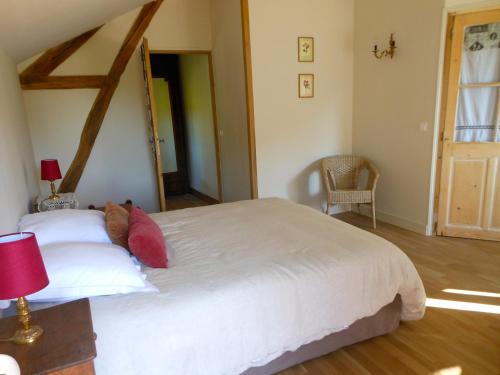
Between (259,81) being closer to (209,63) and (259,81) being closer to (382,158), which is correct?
(209,63)

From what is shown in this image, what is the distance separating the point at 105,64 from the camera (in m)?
4.26

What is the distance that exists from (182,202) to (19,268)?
4.64m

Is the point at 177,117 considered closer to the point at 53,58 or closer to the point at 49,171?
the point at 53,58

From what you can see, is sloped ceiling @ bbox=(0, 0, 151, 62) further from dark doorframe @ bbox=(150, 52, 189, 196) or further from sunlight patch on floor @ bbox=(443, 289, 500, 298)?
sunlight patch on floor @ bbox=(443, 289, 500, 298)

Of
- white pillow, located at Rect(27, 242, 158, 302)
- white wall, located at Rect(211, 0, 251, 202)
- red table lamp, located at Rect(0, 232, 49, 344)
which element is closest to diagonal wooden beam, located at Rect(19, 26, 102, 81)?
white wall, located at Rect(211, 0, 251, 202)

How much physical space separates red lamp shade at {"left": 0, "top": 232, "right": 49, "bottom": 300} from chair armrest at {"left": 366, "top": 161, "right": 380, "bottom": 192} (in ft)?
11.7

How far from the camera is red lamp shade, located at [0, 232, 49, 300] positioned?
972 millimetres

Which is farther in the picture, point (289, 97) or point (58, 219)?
point (289, 97)

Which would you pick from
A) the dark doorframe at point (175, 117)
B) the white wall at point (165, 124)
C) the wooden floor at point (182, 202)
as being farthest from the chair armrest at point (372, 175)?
the white wall at point (165, 124)

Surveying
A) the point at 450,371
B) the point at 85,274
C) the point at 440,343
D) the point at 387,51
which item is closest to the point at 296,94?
the point at 387,51

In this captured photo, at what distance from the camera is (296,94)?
13.5ft

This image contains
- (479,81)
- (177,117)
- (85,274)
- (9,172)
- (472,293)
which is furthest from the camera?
(177,117)

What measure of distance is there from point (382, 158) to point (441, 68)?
118 centimetres

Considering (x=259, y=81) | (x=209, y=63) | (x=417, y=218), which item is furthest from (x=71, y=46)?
(x=417, y=218)
